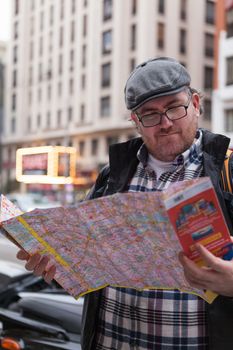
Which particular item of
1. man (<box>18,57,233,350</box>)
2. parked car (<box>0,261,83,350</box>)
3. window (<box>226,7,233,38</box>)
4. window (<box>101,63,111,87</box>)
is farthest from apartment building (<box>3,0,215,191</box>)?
man (<box>18,57,233,350</box>)

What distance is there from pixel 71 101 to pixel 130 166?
128 feet

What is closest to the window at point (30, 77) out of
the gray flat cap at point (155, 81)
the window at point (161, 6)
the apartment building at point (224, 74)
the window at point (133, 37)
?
the window at point (133, 37)

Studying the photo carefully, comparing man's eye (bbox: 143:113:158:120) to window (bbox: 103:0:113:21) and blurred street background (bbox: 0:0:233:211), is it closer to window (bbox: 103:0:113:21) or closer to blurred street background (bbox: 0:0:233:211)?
blurred street background (bbox: 0:0:233:211)

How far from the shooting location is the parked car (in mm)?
2832

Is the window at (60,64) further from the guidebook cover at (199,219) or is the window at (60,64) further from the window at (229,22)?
the guidebook cover at (199,219)

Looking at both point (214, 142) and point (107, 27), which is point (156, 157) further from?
point (107, 27)

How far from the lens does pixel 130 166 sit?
198cm

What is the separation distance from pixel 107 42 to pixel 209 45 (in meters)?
7.89

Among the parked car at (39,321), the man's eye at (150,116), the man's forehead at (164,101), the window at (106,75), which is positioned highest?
the window at (106,75)

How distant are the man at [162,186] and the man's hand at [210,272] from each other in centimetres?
27

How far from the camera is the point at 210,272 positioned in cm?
129

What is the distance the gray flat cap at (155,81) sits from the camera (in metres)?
1.74

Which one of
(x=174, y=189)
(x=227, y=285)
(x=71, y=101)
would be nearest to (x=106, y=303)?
(x=227, y=285)

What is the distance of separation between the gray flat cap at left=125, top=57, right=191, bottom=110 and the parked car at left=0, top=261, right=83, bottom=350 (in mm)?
Result: 1555
